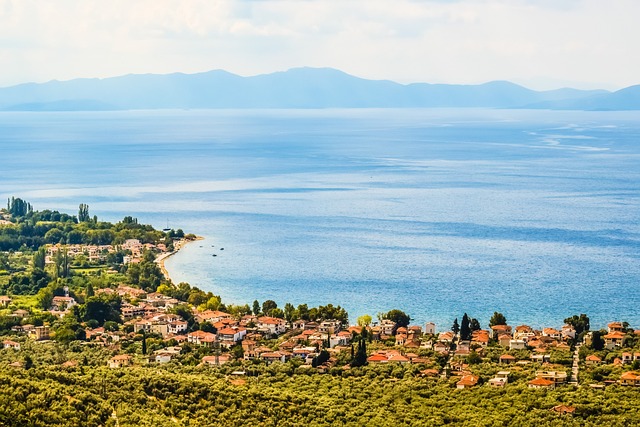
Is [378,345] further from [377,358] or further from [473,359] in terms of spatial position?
[473,359]

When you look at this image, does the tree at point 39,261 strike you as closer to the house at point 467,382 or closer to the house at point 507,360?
the house at point 507,360

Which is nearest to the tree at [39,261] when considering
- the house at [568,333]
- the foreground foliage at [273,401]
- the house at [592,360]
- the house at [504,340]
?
the foreground foliage at [273,401]

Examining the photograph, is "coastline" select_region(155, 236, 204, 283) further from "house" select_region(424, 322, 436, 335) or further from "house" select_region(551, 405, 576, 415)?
"house" select_region(551, 405, 576, 415)

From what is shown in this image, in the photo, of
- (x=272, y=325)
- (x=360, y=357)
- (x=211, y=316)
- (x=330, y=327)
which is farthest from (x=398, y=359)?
A: (x=211, y=316)

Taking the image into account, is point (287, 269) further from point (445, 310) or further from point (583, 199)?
point (583, 199)

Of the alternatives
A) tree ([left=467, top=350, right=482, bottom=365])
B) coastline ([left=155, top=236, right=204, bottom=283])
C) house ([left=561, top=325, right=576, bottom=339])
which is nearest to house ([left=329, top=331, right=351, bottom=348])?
tree ([left=467, top=350, right=482, bottom=365])

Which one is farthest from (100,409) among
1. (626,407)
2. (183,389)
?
(626,407)
